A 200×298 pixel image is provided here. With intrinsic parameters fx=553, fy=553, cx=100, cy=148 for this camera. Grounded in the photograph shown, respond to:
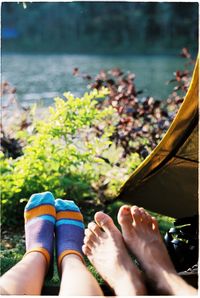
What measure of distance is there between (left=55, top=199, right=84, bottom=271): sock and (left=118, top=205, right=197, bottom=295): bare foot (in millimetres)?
204

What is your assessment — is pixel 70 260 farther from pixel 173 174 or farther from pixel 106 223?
pixel 173 174

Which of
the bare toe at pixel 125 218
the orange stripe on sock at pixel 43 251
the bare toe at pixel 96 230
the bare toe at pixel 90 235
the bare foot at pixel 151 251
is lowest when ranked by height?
the orange stripe on sock at pixel 43 251

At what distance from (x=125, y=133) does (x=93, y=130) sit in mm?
202

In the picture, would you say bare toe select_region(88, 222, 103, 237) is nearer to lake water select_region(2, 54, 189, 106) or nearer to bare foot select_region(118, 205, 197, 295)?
bare foot select_region(118, 205, 197, 295)

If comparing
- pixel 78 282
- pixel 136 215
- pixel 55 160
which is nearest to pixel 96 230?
pixel 136 215

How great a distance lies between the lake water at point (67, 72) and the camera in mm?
7291

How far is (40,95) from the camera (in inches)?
276

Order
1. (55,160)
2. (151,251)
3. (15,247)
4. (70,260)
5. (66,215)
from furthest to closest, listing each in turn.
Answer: (55,160) → (15,247) → (66,215) → (70,260) → (151,251)

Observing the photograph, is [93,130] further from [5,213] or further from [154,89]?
[154,89]

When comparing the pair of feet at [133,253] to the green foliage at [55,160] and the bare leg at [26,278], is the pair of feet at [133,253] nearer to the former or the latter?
the bare leg at [26,278]

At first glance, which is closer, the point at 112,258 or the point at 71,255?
the point at 112,258

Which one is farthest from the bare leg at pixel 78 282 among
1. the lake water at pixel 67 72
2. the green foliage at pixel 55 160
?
the lake water at pixel 67 72

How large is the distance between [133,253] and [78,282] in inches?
9.3

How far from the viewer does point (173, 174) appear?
7.19ft
